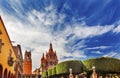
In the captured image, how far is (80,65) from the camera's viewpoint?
43.2m

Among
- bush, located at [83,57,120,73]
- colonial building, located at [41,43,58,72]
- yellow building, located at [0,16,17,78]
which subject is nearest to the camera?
yellow building, located at [0,16,17,78]

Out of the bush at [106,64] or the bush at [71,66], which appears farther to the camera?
the bush at [71,66]

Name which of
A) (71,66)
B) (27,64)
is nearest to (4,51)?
(71,66)

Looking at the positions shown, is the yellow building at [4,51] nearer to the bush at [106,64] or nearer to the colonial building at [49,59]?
the bush at [106,64]

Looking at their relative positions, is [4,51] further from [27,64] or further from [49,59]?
[49,59]

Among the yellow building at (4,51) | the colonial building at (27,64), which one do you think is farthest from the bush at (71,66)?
the colonial building at (27,64)

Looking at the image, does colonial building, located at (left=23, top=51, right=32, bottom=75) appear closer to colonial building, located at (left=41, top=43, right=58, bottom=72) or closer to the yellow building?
colonial building, located at (left=41, top=43, right=58, bottom=72)

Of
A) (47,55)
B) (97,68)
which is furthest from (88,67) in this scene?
(47,55)

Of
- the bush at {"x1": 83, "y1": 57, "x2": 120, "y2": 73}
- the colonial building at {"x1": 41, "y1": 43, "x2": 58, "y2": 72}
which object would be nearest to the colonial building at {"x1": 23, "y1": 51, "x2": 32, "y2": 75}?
the colonial building at {"x1": 41, "y1": 43, "x2": 58, "y2": 72}

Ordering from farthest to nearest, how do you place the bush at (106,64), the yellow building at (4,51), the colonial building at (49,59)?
1. the colonial building at (49,59)
2. the bush at (106,64)
3. the yellow building at (4,51)

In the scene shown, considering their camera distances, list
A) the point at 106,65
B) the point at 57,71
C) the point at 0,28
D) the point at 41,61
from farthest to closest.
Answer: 1. the point at 41,61
2. the point at 57,71
3. the point at 106,65
4. the point at 0,28

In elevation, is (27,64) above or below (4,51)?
above

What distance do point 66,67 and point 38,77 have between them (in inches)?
2022

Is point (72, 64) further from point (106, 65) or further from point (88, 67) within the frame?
point (106, 65)
